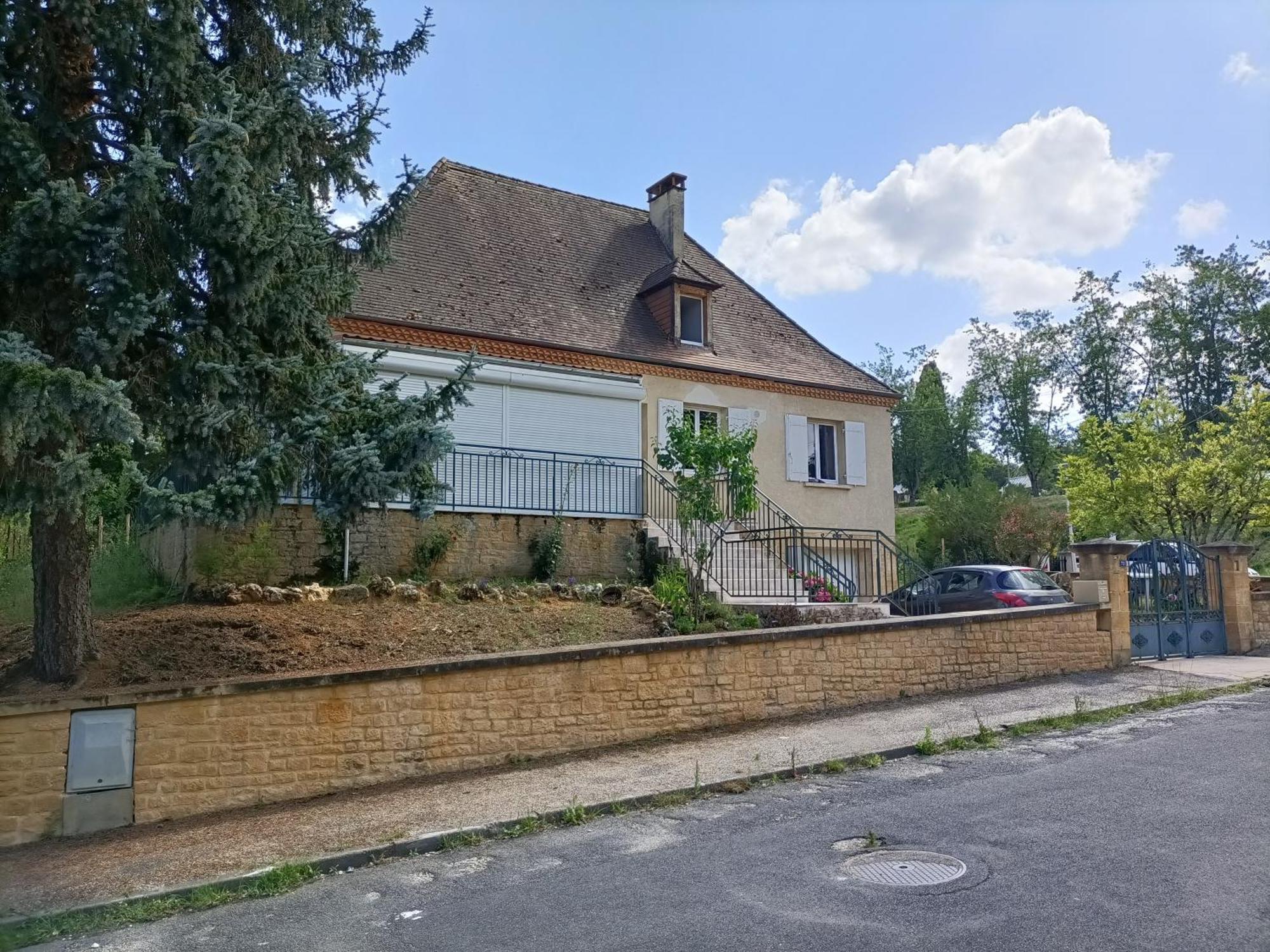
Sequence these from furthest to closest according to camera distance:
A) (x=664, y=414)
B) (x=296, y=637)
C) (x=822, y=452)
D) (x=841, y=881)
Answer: (x=822, y=452)
(x=664, y=414)
(x=296, y=637)
(x=841, y=881)

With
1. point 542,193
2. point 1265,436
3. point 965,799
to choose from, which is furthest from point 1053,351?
point 965,799

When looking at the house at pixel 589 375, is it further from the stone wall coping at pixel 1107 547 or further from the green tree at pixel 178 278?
the green tree at pixel 178 278

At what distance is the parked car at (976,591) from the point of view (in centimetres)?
1403

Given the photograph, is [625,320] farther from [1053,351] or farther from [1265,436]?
[1053,351]

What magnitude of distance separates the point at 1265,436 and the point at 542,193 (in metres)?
17.0

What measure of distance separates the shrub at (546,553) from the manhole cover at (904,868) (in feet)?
27.8

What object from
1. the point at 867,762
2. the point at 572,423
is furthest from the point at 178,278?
the point at 572,423

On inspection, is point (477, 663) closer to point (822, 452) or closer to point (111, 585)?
point (111, 585)

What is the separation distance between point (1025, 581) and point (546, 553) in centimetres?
722

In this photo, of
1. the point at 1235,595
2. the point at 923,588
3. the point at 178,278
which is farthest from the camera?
the point at 1235,595

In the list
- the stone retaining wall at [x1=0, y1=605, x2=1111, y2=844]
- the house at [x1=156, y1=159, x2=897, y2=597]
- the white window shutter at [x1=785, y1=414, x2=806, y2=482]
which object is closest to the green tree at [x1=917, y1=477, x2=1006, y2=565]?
the house at [x1=156, y1=159, x2=897, y2=597]

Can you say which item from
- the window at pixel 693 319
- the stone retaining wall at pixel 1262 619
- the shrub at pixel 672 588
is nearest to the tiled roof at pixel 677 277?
the window at pixel 693 319

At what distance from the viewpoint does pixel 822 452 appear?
2045 cm

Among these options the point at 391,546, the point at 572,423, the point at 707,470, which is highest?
the point at 572,423
